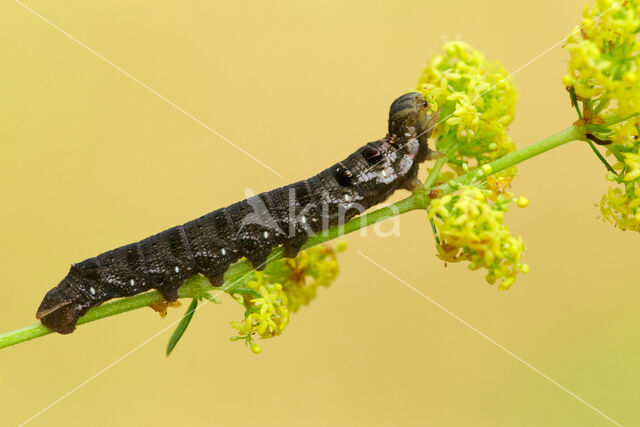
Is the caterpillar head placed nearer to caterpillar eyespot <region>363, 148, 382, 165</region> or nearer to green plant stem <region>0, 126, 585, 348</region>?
caterpillar eyespot <region>363, 148, 382, 165</region>

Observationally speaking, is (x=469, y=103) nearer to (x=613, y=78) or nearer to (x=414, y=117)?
(x=414, y=117)

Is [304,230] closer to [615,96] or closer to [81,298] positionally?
[81,298]

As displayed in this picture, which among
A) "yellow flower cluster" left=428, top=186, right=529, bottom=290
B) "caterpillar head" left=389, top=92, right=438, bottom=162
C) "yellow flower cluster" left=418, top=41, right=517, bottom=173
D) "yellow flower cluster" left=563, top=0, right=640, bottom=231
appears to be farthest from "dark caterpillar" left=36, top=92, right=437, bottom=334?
"yellow flower cluster" left=563, top=0, right=640, bottom=231

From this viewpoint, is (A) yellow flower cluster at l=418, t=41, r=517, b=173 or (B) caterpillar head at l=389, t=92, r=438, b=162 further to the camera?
(B) caterpillar head at l=389, t=92, r=438, b=162

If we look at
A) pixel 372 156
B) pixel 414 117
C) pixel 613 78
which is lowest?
pixel 372 156

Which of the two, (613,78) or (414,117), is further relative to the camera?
(414,117)

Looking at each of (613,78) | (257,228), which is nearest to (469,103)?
(613,78)

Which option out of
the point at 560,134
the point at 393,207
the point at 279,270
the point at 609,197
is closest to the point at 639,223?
the point at 609,197
